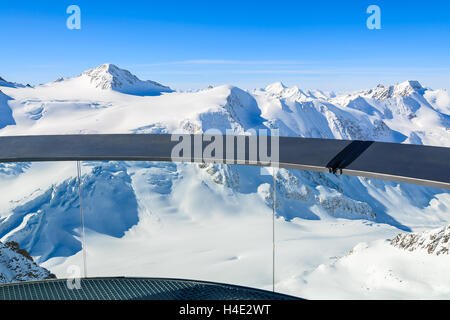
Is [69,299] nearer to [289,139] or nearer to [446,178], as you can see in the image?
[289,139]

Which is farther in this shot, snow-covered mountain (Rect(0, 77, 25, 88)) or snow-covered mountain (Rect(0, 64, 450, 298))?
snow-covered mountain (Rect(0, 77, 25, 88))

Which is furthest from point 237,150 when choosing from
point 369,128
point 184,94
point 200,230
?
point 369,128

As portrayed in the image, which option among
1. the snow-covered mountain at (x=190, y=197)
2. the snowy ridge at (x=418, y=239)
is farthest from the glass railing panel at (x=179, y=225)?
the snowy ridge at (x=418, y=239)

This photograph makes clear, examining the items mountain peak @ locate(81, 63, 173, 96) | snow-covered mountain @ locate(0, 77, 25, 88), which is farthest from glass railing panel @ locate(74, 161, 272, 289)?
mountain peak @ locate(81, 63, 173, 96)

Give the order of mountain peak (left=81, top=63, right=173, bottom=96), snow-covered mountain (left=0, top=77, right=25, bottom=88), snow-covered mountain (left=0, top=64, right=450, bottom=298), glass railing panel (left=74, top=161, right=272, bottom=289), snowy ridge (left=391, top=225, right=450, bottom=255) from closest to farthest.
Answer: glass railing panel (left=74, top=161, right=272, bottom=289) < snow-covered mountain (left=0, top=64, right=450, bottom=298) < snowy ridge (left=391, top=225, right=450, bottom=255) < snow-covered mountain (left=0, top=77, right=25, bottom=88) < mountain peak (left=81, top=63, right=173, bottom=96)

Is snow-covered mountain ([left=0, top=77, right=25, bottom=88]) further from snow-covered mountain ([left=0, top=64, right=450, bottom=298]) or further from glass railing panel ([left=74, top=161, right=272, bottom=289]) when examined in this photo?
glass railing panel ([left=74, top=161, right=272, bottom=289])

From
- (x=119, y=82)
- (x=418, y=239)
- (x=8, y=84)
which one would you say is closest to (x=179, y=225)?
(x=418, y=239)
